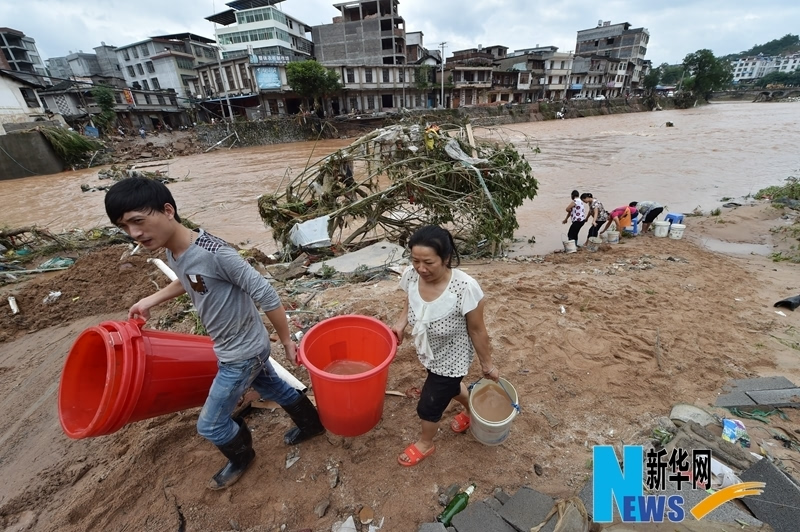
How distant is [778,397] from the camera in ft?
8.21

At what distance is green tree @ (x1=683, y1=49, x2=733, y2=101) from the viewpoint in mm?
54812

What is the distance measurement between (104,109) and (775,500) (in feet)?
118

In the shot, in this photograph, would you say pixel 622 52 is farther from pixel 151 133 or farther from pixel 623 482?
pixel 623 482

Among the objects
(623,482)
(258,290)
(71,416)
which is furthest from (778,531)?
(71,416)

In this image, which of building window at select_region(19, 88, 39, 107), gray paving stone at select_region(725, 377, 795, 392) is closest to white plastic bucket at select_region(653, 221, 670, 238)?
gray paving stone at select_region(725, 377, 795, 392)

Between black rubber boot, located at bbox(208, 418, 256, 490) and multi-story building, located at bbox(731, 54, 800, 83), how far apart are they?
158243 mm

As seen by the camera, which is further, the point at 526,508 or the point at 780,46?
the point at 780,46

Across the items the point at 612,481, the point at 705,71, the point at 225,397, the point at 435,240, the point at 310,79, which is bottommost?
the point at 612,481

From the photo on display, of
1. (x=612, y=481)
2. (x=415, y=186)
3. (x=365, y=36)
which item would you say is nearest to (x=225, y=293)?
(x=612, y=481)

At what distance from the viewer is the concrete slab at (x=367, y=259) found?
5258 mm

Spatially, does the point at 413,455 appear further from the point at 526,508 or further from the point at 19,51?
the point at 19,51

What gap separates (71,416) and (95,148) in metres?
26.0

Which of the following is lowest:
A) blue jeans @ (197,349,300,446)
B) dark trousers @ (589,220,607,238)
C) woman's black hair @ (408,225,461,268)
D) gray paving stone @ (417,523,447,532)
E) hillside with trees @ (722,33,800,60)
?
dark trousers @ (589,220,607,238)

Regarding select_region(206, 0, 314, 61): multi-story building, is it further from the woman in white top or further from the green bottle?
the green bottle
